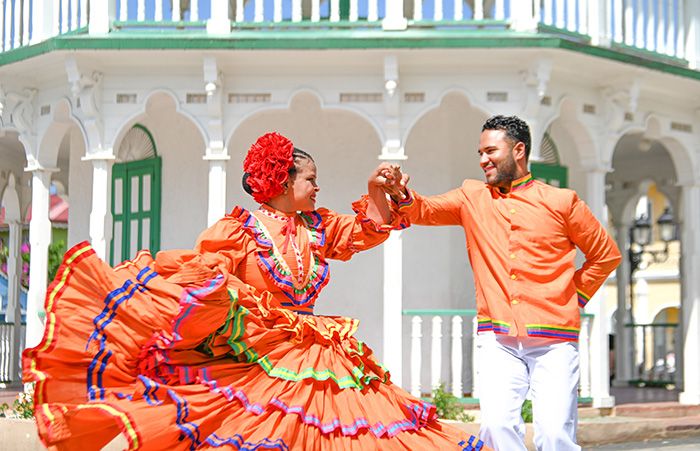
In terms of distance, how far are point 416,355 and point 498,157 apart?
596 cm

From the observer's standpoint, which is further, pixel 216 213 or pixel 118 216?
pixel 118 216

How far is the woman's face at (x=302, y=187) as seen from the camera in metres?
5.90

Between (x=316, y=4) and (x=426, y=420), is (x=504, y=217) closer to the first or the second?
(x=426, y=420)

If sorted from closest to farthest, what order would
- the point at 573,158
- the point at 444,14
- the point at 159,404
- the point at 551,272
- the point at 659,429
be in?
the point at 159,404 → the point at 551,272 → the point at 659,429 → the point at 444,14 → the point at 573,158

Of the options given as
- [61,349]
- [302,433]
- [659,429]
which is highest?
[61,349]

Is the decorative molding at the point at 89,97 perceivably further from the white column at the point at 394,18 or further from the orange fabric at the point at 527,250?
the orange fabric at the point at 527,250

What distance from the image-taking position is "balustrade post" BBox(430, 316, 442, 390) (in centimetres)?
1130

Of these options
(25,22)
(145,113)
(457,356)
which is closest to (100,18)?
(145,113)

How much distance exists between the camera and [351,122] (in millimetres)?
12805

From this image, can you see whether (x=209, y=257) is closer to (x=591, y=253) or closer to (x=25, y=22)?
(x=591, y=253)

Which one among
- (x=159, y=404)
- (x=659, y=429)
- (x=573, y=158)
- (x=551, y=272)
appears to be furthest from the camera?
(x=573, y=158)

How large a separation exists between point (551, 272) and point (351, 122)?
7.46 meters

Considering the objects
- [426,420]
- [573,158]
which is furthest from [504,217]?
[573,158]

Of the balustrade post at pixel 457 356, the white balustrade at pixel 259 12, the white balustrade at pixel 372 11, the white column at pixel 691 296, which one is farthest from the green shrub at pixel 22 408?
the white column at pixel 691 296
